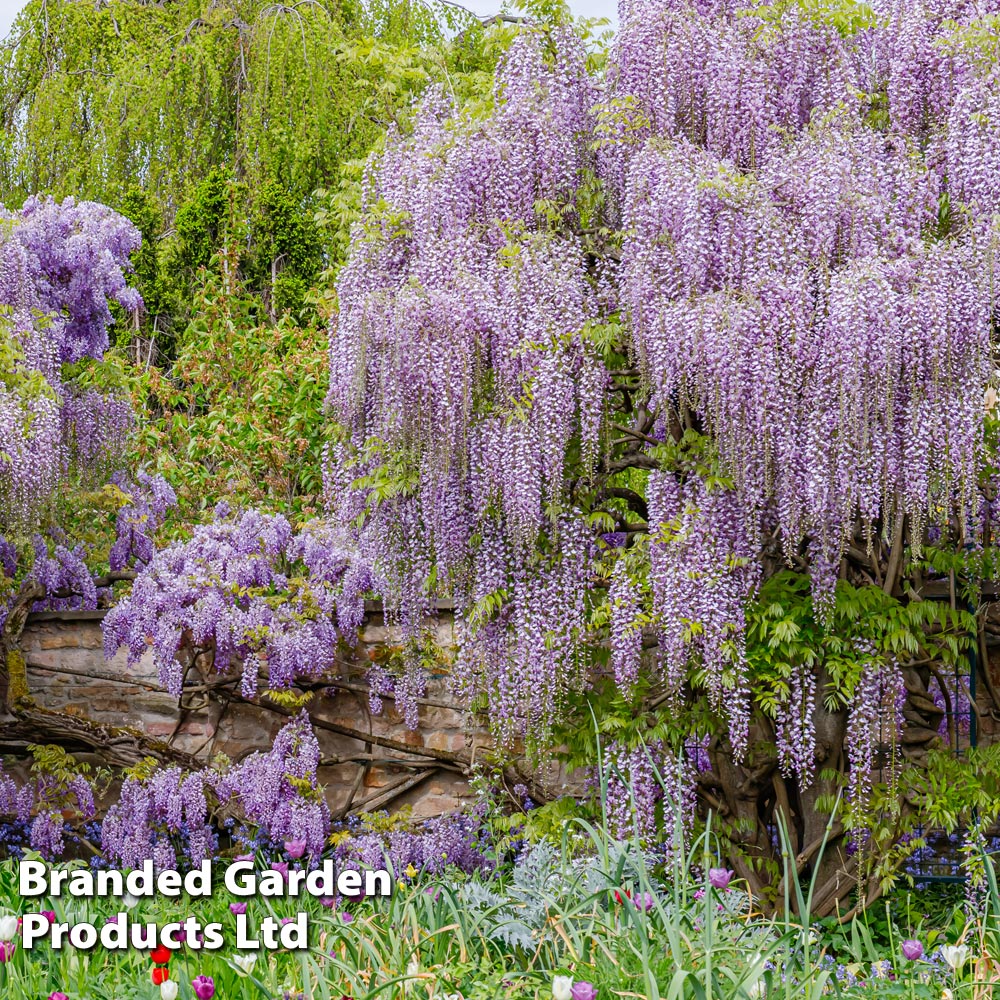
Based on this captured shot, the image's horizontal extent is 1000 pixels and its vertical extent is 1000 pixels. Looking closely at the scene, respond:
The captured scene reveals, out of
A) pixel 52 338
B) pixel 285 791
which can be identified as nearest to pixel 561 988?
pixel 285 791

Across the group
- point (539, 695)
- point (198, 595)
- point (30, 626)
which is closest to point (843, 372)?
point (539, 695)

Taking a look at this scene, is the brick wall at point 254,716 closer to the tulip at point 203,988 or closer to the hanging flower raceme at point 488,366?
the hanging flower raceme at point 488,366

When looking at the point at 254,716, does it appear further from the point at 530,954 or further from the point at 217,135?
the point at 217,135

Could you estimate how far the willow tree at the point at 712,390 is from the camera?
4.35 m

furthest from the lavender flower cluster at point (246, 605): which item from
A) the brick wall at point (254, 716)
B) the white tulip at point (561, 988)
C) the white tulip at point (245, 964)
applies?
the white tulip at point (561, 988)

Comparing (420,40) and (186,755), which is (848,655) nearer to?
(186,755)

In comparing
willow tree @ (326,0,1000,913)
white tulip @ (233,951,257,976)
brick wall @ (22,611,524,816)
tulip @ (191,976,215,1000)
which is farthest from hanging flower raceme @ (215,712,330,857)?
tulip @ (191,976,215,1000)

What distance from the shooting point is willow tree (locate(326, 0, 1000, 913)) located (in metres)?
4.35

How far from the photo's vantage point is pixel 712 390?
14.3 feet

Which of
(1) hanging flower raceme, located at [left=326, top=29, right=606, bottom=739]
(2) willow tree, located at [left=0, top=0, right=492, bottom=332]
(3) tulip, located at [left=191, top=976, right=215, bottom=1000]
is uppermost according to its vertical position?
(2) willow tree, located at [left=0, top=0, right=492, bottom=332]

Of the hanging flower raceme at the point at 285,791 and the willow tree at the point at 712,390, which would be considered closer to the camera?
the willow tree at the point at 712,390

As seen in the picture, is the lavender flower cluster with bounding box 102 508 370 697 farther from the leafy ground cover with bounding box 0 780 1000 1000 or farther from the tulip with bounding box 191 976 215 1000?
the tulip with bounding box 191 976 215 1000

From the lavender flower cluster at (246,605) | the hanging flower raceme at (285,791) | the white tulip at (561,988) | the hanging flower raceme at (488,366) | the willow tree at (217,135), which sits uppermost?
the willow tree at (217,135)

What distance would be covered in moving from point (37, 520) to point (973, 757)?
4623mm
